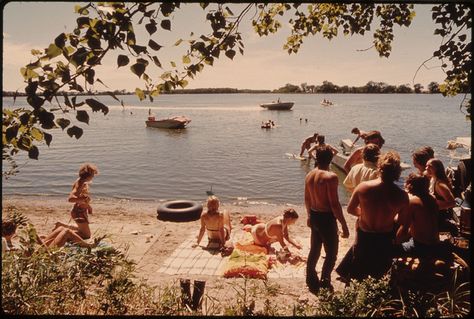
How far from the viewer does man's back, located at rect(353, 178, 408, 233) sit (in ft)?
14.3

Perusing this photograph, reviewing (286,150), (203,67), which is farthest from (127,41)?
(286,150)

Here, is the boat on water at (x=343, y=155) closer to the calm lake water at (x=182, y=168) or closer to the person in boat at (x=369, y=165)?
the calm lake water at (x=182, y=168)

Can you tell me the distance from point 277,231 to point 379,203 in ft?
10.2

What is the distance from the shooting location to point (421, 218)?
175 inches

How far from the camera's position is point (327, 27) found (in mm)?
6152

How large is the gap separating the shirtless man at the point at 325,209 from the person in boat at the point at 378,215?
35 centimetres

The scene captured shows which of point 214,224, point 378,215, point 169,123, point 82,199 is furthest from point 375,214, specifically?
point 169,123

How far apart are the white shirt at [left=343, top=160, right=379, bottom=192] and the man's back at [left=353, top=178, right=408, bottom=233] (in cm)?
86

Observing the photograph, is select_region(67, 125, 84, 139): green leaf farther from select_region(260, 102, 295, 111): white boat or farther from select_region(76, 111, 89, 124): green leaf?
select_region(260, 102, 295, 111): white boat

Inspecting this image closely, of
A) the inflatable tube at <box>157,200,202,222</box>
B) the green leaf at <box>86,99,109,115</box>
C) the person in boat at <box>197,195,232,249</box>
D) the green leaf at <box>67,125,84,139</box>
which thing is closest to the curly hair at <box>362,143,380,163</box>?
the person in boat at <box>197,195,232,249</box>

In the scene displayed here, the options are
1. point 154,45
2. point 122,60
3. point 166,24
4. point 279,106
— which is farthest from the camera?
point 279,106

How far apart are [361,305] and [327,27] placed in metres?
4.76

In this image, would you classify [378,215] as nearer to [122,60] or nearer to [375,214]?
[375,214]

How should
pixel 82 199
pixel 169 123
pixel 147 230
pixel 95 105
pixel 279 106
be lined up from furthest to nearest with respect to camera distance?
pixel 279 106 → pixel 169 123 → pixel 147 230 → pixel 82 199 → pixel 95 105
